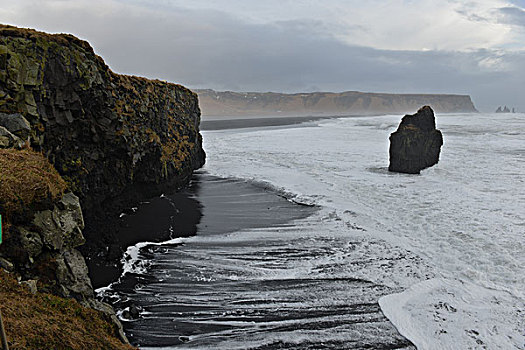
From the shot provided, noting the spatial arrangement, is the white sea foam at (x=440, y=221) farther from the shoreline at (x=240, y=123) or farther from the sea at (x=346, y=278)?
the shoreline at (x=240, y=123)

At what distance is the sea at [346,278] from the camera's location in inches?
326

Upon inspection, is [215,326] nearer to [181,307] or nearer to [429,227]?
[181,307]

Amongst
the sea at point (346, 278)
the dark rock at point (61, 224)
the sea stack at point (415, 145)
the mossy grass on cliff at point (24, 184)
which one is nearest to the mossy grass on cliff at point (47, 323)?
the dark rock at point (61, 224)

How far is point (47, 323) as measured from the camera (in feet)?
18.3

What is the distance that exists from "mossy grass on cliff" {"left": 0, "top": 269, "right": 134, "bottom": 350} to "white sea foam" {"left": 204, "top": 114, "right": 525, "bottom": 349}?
6414mm

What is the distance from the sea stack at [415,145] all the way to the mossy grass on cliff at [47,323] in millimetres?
24472

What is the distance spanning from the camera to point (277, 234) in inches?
575

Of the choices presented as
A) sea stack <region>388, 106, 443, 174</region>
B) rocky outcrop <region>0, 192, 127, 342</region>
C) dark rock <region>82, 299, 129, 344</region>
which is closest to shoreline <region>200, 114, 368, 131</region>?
sea stack <region>388, 106, 443, 174</region>

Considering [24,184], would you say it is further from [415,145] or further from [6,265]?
[415,145]

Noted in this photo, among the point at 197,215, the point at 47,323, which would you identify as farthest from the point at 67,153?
the point at 47,323

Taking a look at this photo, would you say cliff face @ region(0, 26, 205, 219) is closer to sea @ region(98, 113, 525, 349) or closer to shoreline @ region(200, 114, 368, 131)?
sea @ region(98, 113, 525, 349)

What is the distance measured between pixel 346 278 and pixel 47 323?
7774 millimetres

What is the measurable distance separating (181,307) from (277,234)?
19.4 ft

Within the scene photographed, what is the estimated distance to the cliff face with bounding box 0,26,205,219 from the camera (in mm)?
10344
